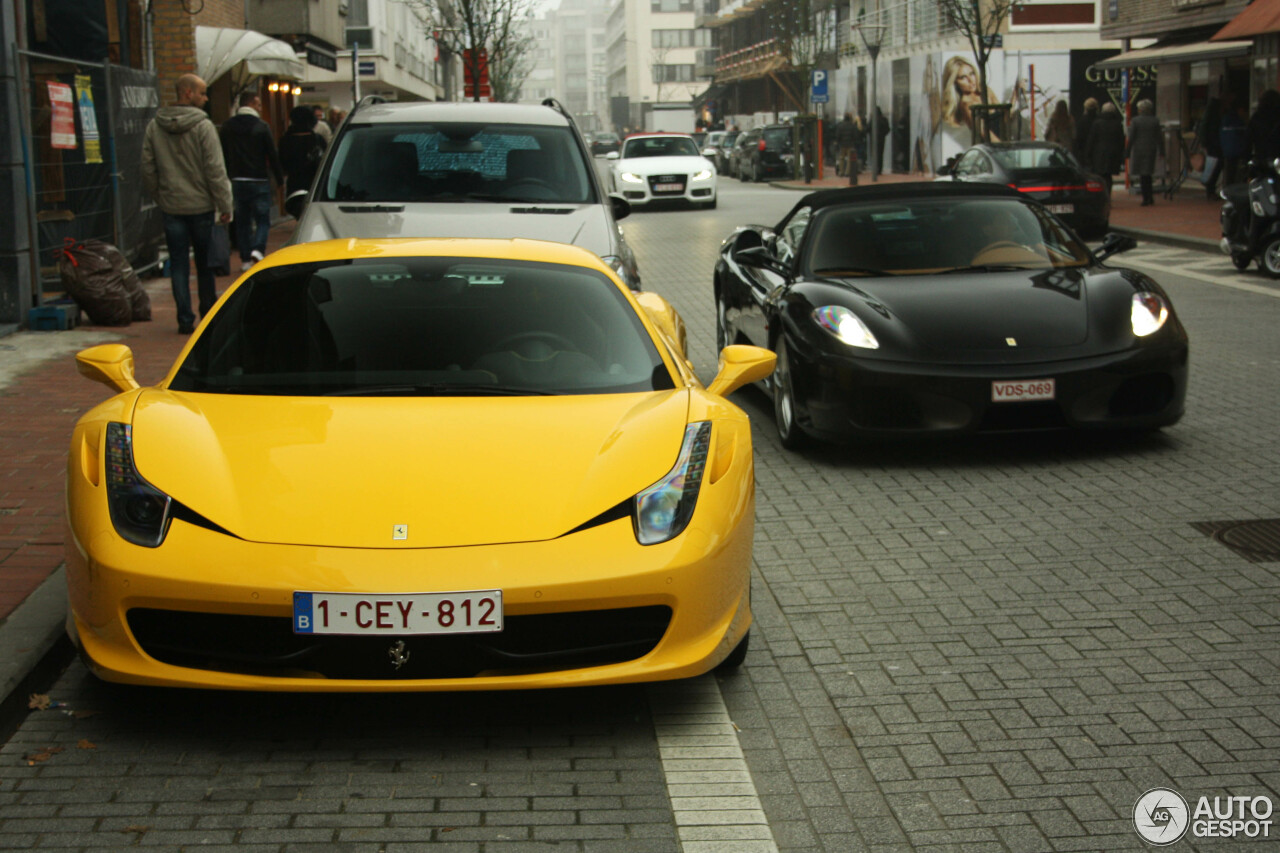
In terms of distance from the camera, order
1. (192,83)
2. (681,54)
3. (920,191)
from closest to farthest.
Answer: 1. (920,191)
2. (192,83)
3. (681,54)

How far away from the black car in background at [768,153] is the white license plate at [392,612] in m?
45.3

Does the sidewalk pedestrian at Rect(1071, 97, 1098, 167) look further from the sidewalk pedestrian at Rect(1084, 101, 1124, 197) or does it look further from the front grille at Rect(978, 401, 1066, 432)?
the front grille at Rect(978, 401, 1066, 432)

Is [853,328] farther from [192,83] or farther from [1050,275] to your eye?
[192,83]

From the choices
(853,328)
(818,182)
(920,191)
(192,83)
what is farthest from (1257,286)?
(818,182)

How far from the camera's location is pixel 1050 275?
26.2 ft

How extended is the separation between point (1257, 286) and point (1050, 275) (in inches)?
328

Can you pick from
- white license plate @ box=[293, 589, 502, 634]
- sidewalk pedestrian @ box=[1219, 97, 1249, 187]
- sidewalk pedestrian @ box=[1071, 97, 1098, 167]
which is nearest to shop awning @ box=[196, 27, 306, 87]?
sidewalk pedestrian @ box=[1071, 97, 1098, 167]

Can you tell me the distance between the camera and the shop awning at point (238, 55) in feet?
68.7

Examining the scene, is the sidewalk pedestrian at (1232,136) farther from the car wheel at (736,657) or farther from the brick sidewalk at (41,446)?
the car wheel at (736,657)

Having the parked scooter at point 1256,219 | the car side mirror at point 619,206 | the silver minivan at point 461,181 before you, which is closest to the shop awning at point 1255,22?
the parked scooter at point 1256,219

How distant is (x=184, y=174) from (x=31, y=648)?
25.8 feet

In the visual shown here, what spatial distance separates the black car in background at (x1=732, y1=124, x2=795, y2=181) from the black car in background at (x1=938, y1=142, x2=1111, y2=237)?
25730 mm

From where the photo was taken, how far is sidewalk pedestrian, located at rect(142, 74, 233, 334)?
38.0 ft

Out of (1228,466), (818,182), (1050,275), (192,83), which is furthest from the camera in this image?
(818,182)
